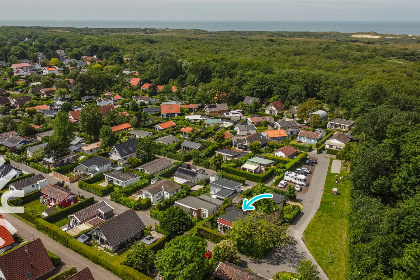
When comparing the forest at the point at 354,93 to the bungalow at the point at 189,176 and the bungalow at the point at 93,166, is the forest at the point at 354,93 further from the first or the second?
Result: the bungalow at the point at 93,166

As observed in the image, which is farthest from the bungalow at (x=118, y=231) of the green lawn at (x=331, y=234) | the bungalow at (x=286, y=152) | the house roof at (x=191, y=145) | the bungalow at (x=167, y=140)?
the bungalow at (x=286, y=152)

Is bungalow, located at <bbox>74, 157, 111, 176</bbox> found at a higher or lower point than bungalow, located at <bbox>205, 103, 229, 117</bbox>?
lower

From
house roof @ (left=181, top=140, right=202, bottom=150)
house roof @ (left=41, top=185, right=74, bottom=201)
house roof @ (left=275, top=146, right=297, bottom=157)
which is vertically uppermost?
house roof @ (left=181, top=140, right=202, bottom=150)

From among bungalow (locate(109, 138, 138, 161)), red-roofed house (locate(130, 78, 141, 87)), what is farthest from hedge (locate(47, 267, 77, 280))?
red-roofed house (locate(130, 78, 141, 87))

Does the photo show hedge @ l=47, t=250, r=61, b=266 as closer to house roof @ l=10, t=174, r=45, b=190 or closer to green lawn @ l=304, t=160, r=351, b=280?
house roof @ l=10, t=174, r=45, b=190

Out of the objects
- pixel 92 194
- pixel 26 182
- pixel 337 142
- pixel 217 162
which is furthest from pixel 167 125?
pixel 337 142

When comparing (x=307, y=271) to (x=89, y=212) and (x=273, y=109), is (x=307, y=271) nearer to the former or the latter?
(x=89, y=212)

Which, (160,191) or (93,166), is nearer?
(160,191)

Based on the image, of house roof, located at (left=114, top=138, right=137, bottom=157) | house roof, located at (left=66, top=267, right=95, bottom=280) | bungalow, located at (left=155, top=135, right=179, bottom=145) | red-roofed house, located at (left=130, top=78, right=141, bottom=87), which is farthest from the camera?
red-roofed house, located at (left=130, top=78, right=141, bottom=87)
